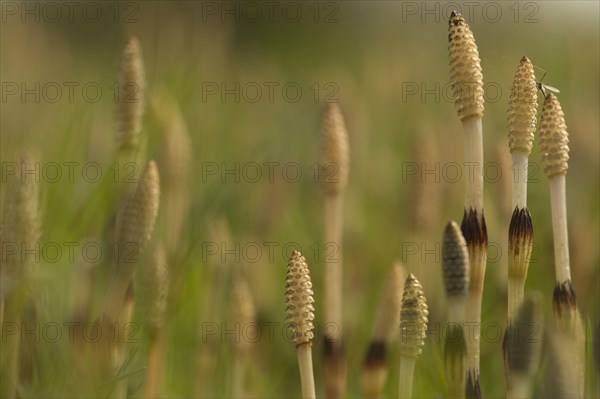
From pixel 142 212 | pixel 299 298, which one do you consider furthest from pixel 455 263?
pixel 142 212

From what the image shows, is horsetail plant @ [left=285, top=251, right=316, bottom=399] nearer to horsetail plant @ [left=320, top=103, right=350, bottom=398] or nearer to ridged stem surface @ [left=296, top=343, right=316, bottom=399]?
ridged stem surface @ [left=296, top=343, right=316, bottom=399]

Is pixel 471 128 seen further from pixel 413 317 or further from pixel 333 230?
pixel 333 230

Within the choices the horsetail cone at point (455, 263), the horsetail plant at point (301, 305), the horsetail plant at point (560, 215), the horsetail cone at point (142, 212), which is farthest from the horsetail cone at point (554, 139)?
the horsetail cone at point (142, 212)

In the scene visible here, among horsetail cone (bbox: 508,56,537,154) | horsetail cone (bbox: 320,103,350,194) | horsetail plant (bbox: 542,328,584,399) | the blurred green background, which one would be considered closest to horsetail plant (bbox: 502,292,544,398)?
horsetail plant (bbox: 542,328,584,399)

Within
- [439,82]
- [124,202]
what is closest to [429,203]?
[124,202]

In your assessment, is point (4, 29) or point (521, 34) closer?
point (4, 29)

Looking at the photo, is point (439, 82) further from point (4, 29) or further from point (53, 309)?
point (53, 309)
